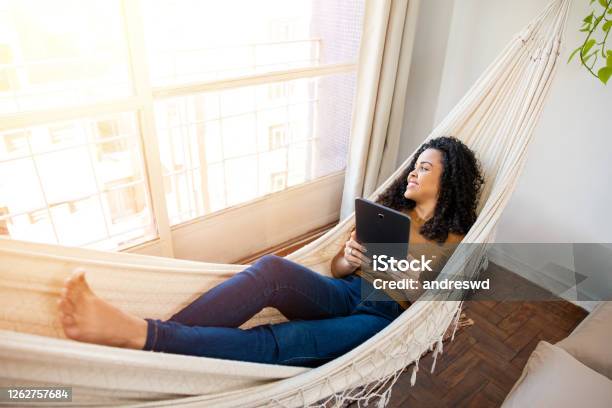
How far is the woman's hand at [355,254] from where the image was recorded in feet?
4.54

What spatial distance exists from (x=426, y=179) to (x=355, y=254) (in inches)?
13.3

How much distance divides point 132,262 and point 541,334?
1.53m

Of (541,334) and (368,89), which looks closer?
(541,334)

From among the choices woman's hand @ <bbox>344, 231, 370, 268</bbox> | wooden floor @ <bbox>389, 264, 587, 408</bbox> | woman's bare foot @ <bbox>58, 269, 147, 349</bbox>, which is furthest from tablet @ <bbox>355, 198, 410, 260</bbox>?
woman's bare foot @ <bbox>58, 269, 147, 349</bbox>

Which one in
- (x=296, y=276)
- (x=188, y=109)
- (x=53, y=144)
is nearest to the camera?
(x=296, y=276)

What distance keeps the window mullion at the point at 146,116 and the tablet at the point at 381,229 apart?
803 millimetres

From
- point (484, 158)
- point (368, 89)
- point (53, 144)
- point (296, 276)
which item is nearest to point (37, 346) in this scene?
point (296, 276)

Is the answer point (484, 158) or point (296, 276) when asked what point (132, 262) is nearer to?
point (296, 276)

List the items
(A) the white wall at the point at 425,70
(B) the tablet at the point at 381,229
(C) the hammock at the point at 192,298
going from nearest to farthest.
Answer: (C) the hammock at the point at 192,298 → (B) the tablet at the point at 381,229 → (A) the white wall at the point at 425,70

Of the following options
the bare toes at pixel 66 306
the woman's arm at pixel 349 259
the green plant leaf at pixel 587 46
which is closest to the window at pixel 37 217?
the bare toes at pixel 66 306

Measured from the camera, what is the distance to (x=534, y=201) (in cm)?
193

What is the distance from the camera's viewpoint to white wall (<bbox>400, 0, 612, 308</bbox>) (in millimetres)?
1692

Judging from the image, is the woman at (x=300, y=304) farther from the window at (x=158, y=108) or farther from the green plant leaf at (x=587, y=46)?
the window at (x=158, y=108)

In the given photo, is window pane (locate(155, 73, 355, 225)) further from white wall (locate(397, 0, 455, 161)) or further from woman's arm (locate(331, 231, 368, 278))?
woman's arm (locate(331, 231, 368, 278))
